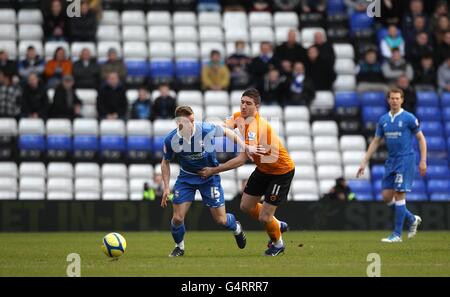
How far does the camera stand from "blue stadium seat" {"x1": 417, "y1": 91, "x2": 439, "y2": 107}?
25188 millimetres

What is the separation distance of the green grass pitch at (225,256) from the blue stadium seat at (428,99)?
5.96 m

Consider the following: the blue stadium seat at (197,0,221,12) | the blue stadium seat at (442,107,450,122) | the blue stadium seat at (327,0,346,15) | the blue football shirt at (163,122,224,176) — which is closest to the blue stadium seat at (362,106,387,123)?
the blue stadium seat at (442,107,450,122)

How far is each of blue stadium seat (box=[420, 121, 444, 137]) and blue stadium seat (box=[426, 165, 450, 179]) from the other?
3.10 ft

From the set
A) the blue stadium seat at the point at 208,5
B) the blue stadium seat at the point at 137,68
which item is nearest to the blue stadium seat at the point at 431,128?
the blue stadium seat at the point at 208,5

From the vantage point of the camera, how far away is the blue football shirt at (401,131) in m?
17.3

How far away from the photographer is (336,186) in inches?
882

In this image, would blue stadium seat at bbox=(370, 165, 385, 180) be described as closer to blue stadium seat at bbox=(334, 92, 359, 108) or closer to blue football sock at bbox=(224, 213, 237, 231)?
blue stadium seat at bbox=(334, 92, 359, 108)

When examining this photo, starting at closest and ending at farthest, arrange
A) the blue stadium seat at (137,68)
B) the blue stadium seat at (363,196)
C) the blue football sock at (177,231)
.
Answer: the blue football sock at (177,231), the blue stadium seat at (363,196), the blue stadium seat at (137,68)

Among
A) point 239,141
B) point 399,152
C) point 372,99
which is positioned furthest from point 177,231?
point 372,99

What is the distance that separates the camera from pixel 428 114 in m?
24.9

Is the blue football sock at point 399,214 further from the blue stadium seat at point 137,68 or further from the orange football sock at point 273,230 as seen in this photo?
the blue stadium seat at point 137,68

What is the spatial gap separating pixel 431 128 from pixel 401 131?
24.5 ft
